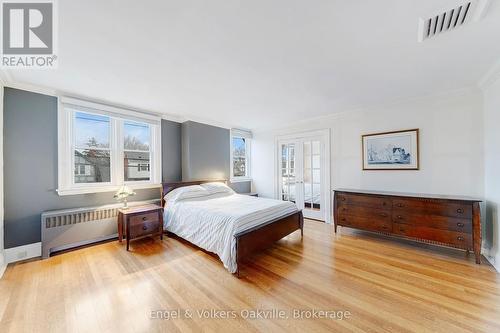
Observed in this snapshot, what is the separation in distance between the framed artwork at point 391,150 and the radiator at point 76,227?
4577 millimetres

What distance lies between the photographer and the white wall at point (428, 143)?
283cm

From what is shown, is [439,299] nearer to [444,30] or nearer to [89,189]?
[444,30]

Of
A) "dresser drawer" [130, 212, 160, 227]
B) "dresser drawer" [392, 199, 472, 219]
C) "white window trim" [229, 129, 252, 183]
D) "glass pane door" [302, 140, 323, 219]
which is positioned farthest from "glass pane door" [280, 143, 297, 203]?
"dresser drawer" [130, 212, 160, 227]

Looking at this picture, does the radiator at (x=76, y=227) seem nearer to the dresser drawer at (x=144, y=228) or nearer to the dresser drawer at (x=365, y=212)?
the dresser drawer at (x=144, y=228)

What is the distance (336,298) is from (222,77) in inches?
105

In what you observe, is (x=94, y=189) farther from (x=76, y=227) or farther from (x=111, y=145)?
(x=111, y=145)

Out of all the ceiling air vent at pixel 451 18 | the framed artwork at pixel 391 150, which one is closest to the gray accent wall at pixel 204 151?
the framed artwork at pixel 391 150

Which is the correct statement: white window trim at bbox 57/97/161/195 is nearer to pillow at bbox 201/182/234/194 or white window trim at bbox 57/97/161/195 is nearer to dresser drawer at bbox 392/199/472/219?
pillow at bbox 201/182/234/194

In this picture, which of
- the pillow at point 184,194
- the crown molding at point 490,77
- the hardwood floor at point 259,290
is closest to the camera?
the hardwood floor at point 259,290

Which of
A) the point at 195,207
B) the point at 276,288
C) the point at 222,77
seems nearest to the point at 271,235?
the point at 276,288

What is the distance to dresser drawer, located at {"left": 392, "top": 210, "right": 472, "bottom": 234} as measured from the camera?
2.49 metres

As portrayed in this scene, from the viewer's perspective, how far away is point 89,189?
309 cm

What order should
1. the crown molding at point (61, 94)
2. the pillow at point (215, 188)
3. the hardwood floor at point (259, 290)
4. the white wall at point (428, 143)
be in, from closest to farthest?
1. the hardwood floor at point (259, 290)
2. the crown molding at point (61, 94)
3. the white wall at point (428, 143)
4. the pillow at point (215, 188)

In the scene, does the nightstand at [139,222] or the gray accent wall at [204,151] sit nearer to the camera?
the nightstand at [139,222]
